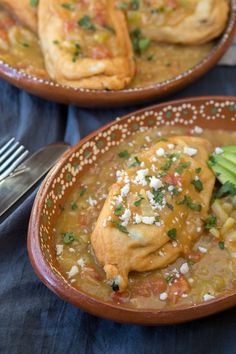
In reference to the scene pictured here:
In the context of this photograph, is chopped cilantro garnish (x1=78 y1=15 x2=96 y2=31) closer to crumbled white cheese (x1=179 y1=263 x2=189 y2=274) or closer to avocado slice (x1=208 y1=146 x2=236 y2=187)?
avocado slice (x1=208 y1=146 x2=236 y2=187)

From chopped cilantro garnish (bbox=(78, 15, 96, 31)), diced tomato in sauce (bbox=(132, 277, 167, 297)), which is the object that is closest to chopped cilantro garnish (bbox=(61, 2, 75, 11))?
chopped cilantro garnish (bbox=(78, 15, 96, 31))

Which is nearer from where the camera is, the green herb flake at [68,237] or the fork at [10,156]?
the green herb flake at [68,237]

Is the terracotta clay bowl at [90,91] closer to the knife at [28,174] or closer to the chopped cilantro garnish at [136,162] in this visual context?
the knife at [28,174]

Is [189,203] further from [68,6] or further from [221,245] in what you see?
[68,6]

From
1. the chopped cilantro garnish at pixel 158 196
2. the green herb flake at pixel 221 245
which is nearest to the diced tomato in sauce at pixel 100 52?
the chopped cilantro garnish at pixel 158 196

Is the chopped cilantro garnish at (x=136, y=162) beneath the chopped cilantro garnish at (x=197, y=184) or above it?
above

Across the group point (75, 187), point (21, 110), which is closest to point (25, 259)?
point (75, 187)

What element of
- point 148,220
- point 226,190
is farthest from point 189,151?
point 148,220
